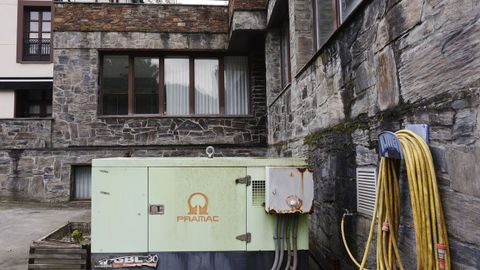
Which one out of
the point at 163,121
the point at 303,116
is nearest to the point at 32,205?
the point at 163,121

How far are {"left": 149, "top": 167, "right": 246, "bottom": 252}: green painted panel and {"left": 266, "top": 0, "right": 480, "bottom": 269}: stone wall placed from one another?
1.07 metres

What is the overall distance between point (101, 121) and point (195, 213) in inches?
296

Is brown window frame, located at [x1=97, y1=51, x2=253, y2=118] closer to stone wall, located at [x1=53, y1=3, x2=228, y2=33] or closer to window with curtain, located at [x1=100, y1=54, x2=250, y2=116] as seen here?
window with curtain, located at [x1=100, y1=54, x2=250, y2=116]

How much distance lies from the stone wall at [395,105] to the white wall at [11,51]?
14.5 metres

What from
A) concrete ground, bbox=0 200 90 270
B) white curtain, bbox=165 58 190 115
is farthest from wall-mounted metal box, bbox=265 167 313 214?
white curtain, bbox=165 58 190 115

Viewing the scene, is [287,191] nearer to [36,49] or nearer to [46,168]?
[46,168]

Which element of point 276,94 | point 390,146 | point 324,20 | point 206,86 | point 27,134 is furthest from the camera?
point 206,86

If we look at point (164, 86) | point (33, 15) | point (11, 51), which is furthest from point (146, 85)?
point (33, 15)

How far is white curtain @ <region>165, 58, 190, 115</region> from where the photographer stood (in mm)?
10352

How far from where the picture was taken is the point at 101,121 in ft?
32.3

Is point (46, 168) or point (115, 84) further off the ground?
point (115, 84)

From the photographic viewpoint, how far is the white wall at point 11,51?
16.1 m

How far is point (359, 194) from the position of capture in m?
3.26

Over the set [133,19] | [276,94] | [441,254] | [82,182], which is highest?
[133,19]
